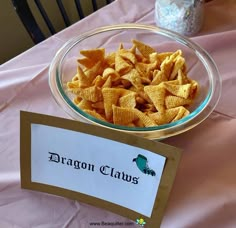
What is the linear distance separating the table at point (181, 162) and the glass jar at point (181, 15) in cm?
3

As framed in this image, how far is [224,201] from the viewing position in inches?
24.5

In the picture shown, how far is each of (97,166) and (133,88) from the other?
0.19 m

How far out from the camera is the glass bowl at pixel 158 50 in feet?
2.08

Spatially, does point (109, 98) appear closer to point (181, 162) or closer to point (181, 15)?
point (181, 162)

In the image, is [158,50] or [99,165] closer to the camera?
[99,165]

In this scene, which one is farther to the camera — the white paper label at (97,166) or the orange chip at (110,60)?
the orange chip at (110,60)

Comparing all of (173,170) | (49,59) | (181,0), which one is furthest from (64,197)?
(181,0)

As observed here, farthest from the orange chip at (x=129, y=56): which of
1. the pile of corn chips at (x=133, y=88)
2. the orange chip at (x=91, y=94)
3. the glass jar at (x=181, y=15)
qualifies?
the glass jar at (x=181, y=15)

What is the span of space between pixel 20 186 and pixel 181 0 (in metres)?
0.52

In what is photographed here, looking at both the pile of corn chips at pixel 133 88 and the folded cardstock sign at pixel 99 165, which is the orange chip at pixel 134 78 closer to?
the pile of corn chips at pixel 133 88

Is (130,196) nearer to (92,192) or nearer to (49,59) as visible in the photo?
(92,192)

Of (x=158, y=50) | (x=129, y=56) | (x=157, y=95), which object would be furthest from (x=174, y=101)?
(x=158, y=50)

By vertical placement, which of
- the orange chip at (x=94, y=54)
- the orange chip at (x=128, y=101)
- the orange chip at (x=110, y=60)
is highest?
the orange chip at (x=94, y=54)

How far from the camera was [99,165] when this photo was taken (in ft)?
1.85
